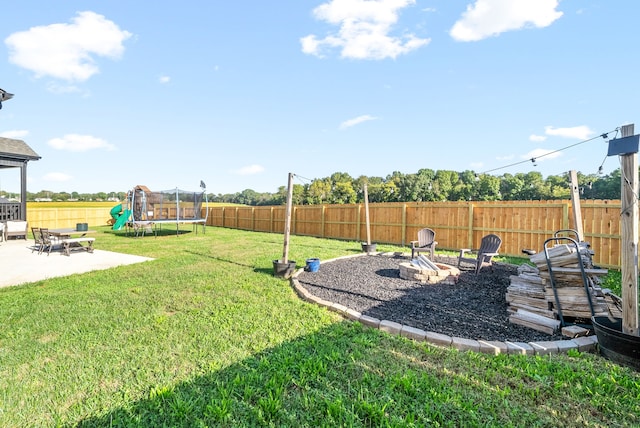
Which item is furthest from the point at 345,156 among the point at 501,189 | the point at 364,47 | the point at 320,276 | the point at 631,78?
the point at 501,189

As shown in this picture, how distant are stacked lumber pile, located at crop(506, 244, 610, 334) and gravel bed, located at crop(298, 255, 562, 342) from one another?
16 cm

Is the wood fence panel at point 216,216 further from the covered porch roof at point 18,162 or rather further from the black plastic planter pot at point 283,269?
the black plastic planter pot at point 283,269

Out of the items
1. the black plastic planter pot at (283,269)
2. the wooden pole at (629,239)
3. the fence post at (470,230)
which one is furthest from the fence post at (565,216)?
the black plastic planter pot at (283,269)

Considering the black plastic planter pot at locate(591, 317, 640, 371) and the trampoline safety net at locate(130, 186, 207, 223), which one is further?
the trampoline safety net at locate(130, 186, 207, 223)

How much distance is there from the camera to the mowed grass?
6.15 feet

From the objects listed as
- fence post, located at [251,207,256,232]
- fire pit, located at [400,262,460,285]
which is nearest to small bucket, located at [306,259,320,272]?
fire pit, located at [400,262,460,285]

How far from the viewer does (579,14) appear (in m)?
5.60

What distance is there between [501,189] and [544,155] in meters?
55.8

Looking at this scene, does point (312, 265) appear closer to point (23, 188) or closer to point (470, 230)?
point (470, 230)

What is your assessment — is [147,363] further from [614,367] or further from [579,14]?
[579,14]

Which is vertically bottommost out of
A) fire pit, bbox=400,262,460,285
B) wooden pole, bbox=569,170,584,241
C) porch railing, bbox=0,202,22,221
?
fire pit, bbox=400,262,460,285

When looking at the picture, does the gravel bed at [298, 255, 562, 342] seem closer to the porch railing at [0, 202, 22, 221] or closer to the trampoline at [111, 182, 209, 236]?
the trampoline at [111, 182, 209, 236]

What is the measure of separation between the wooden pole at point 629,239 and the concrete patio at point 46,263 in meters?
8.89

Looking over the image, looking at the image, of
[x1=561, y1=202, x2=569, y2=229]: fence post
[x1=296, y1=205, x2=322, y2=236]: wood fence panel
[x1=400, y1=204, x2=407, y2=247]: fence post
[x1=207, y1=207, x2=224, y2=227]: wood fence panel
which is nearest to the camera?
[x1=561, y1=202, x2=569, y2=229]: fence post
